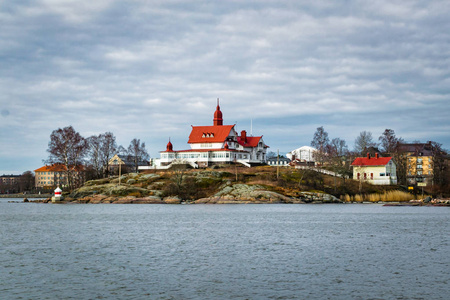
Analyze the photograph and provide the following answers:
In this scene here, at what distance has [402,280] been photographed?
23500 mm

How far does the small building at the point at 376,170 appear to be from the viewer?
108m

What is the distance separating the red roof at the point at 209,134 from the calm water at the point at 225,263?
75.0 meters

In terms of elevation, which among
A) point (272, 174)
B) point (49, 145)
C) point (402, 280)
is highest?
point (49, 145)

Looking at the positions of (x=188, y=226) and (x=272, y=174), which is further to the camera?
(x=272, y=174)

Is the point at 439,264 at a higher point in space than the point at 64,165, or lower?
lower

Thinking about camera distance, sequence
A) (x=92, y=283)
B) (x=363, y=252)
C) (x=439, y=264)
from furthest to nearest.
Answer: (x=363, y=252), (x=439, y=264), (x=92, y=283)

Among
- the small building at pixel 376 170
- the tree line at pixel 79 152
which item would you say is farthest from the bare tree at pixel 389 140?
the tree line at pixel 79 152

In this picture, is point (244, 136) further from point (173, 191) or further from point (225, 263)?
point (225, 263)

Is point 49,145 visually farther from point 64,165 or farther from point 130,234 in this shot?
point 130,234

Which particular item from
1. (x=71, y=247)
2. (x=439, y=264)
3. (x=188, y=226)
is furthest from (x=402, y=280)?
(x=188, y=226)

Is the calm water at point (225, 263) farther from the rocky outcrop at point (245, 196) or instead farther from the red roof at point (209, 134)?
the red roof at point (209, 134)

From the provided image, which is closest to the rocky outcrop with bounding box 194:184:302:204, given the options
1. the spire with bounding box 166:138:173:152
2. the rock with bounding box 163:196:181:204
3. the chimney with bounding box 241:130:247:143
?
the rock with bounding box 163:196:181:204

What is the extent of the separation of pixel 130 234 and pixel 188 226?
860 cm

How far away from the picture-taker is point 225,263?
28312 mm
